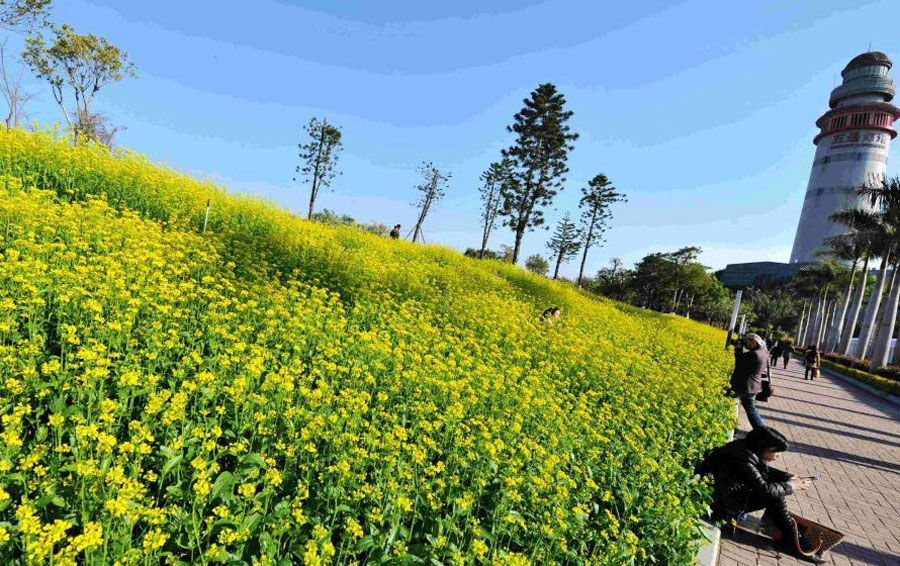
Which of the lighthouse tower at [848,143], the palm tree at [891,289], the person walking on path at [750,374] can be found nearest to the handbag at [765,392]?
the person walking on path at [750,374]

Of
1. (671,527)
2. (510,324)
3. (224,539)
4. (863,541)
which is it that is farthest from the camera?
(510,324)

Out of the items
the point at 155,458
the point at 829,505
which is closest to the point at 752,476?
the point at 829,505

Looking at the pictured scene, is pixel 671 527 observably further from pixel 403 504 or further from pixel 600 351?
pixel 600 351

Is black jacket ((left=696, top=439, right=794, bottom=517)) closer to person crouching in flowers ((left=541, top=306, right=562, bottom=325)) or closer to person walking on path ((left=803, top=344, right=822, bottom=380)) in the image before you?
person crouching in flowers ((left=541, top=306, right=562, bottom=325))

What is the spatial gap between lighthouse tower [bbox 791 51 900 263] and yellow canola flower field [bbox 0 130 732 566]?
12679 cm

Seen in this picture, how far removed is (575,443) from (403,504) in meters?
2.32

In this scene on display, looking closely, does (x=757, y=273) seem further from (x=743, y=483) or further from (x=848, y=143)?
(x=743, y=483)

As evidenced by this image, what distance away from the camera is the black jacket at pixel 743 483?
4.47m

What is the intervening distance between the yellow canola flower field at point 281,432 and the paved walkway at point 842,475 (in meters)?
1.33

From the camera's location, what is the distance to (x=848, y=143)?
104m

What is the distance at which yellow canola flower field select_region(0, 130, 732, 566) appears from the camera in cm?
211

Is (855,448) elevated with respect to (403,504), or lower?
lower

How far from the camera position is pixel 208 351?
4.20m

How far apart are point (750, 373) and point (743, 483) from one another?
3.97 metres
